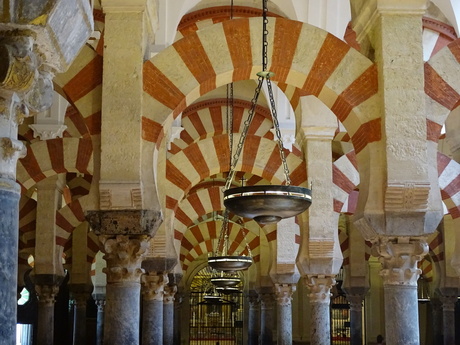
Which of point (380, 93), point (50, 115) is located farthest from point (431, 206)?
point (50, 115)

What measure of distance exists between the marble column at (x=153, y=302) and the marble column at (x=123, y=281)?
2601 mm

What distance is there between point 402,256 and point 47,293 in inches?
A: 251

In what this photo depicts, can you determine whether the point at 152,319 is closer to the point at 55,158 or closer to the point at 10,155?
the point at 55,158

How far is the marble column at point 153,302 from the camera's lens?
882cm

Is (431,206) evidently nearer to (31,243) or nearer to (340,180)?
(340,180)

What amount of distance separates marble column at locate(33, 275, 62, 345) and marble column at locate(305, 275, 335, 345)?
12.2ft

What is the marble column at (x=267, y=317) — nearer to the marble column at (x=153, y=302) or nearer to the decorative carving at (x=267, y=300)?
the decorative carving at (x=267, y=300)

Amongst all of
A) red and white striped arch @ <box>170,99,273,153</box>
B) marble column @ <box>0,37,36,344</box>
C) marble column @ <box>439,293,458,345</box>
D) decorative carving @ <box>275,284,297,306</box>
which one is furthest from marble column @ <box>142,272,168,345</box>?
marble column @ <box>439,293,458,345</box>

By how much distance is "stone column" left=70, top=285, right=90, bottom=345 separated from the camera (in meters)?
13.9

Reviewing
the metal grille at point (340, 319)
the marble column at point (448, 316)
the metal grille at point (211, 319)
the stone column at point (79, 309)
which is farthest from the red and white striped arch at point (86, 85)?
the metal grille at point (211, 319)

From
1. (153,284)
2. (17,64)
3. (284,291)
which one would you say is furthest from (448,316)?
(17,64)

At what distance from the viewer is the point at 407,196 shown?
6.07 meters

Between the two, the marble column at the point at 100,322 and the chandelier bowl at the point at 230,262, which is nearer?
the chandelier bowl at the point at 230,262

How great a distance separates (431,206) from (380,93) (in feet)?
3.28
